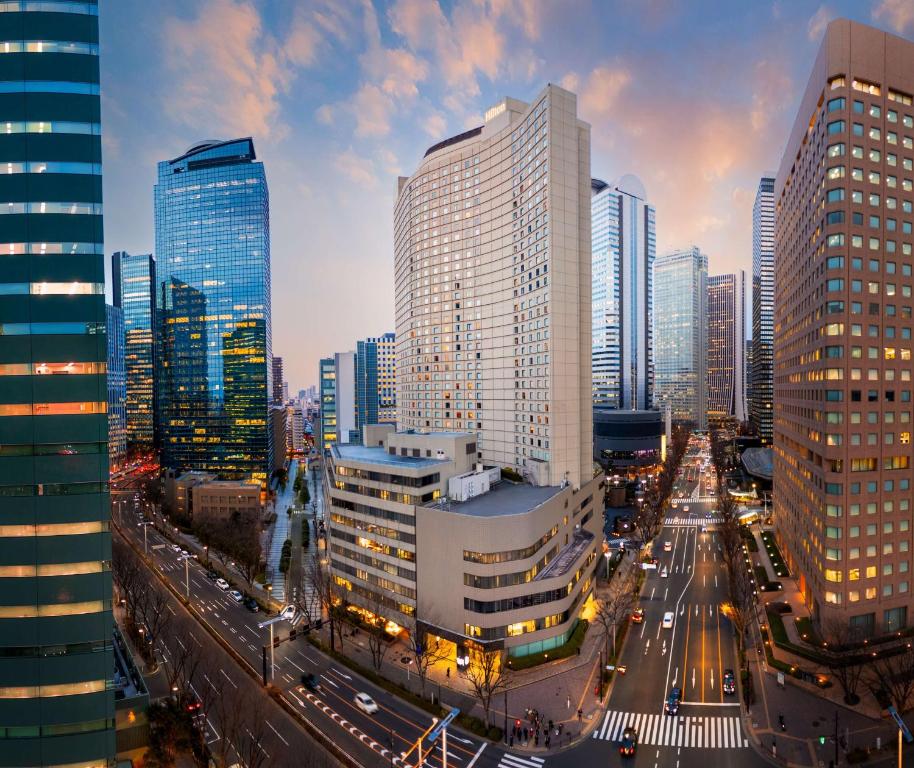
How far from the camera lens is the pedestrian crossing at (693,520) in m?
116

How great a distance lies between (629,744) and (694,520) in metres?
88.4

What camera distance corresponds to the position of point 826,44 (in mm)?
56500

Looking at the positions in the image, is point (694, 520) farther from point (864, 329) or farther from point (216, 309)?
point (216, 309)

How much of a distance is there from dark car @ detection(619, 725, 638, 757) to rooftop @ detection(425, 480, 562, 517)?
22.0 m

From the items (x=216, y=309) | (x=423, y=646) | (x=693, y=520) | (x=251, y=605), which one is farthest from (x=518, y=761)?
(x=216, y=309)

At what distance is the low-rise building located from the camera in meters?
54.9

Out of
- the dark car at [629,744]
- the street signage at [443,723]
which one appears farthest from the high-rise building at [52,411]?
the dark car at [629,744]

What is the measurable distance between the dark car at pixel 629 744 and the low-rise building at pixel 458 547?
48.8 feet

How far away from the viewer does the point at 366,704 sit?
46531mm

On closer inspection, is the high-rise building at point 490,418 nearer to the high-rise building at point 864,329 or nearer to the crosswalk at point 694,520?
the high-rise building at point 864,329

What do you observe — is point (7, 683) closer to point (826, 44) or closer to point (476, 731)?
point (476, 731)

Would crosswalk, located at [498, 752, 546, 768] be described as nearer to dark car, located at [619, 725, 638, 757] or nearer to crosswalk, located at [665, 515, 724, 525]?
dark car, located at [619, 725, 638, 757]

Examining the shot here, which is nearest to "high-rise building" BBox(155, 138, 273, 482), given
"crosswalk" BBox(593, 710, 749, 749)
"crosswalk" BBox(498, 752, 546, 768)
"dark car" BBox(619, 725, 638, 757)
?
"crosswalk" BBox(498, 752, 546, 768)

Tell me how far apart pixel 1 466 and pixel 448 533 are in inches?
1549
